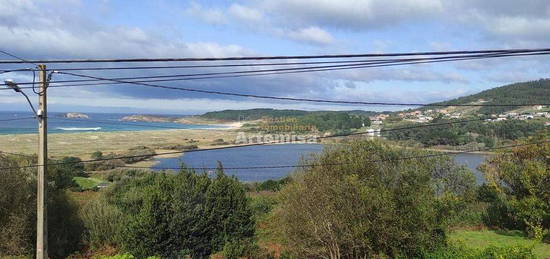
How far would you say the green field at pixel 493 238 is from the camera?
1045 inches

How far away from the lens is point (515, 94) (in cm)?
11638

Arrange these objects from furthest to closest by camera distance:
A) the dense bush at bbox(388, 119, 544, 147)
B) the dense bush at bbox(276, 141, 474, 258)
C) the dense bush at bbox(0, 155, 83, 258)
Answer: the dense bush at bbox(388, 119, 544, 147) → the dense bush at bbox(0, 155, 83, 258) → the dense bush at bbox(276, 141, 474, 258)

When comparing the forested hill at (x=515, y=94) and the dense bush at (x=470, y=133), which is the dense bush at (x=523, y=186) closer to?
the dense bush at (x=470, y=133)

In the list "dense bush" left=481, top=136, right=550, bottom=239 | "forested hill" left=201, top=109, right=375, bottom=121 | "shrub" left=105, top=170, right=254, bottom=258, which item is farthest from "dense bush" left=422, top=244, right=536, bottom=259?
"forested hill" left=201, top=109, right=375, bottom=121

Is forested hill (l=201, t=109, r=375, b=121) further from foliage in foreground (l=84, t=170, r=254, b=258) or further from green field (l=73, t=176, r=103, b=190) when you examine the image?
foliage in foreground (l=84, t=170, r=254, b=258)

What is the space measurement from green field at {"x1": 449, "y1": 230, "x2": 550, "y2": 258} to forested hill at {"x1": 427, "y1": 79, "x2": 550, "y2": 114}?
7283 cm

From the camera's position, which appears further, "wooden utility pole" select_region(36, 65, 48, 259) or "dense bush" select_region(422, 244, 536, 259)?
"dense bush" select_region(422, 244, 536, 259)

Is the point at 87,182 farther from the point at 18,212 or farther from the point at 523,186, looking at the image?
the point at 523,186

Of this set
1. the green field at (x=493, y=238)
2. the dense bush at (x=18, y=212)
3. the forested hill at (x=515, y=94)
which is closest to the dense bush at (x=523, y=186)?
the green field at (x=493, y=238)

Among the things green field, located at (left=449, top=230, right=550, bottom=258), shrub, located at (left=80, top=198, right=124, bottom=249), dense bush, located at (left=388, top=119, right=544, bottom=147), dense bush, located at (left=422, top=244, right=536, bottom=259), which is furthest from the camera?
dense bush, located at (left=388, top=119, right=544, bottom=147)

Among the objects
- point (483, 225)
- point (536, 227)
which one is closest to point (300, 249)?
point (536, 227)

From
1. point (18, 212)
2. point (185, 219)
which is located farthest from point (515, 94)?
point (18, 212)

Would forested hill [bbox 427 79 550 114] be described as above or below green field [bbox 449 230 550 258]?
above

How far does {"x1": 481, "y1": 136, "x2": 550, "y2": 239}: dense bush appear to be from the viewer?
91.6 ft
